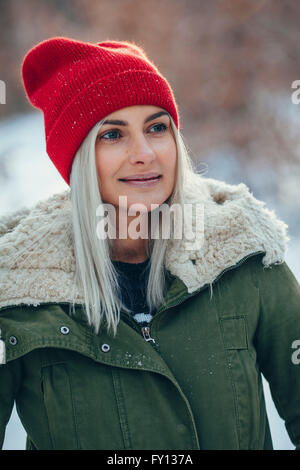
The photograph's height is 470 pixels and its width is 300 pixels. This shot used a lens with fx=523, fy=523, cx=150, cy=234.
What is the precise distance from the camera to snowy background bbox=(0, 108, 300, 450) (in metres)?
4.87

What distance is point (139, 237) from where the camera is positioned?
1.88m

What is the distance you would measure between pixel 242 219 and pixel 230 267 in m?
0.18

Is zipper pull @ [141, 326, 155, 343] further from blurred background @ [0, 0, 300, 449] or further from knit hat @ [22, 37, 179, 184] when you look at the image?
blurred background @ [0, 0, 300, 449]

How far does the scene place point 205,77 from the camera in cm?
739

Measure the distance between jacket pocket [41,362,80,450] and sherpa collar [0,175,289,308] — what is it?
22cm

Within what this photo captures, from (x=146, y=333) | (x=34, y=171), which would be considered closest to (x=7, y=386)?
(x=146, y=333)

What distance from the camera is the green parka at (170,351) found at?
1539mm

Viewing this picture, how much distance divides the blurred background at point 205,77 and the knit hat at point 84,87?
315cm

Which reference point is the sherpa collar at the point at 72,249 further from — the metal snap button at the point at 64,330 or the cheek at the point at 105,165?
the cheek at the point at 105,165

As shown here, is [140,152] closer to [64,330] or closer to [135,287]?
[135,287]

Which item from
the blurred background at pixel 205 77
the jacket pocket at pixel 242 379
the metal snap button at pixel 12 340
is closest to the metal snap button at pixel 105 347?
the metal snap button at pixel 12 340

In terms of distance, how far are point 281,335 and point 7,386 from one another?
2.84 feet
